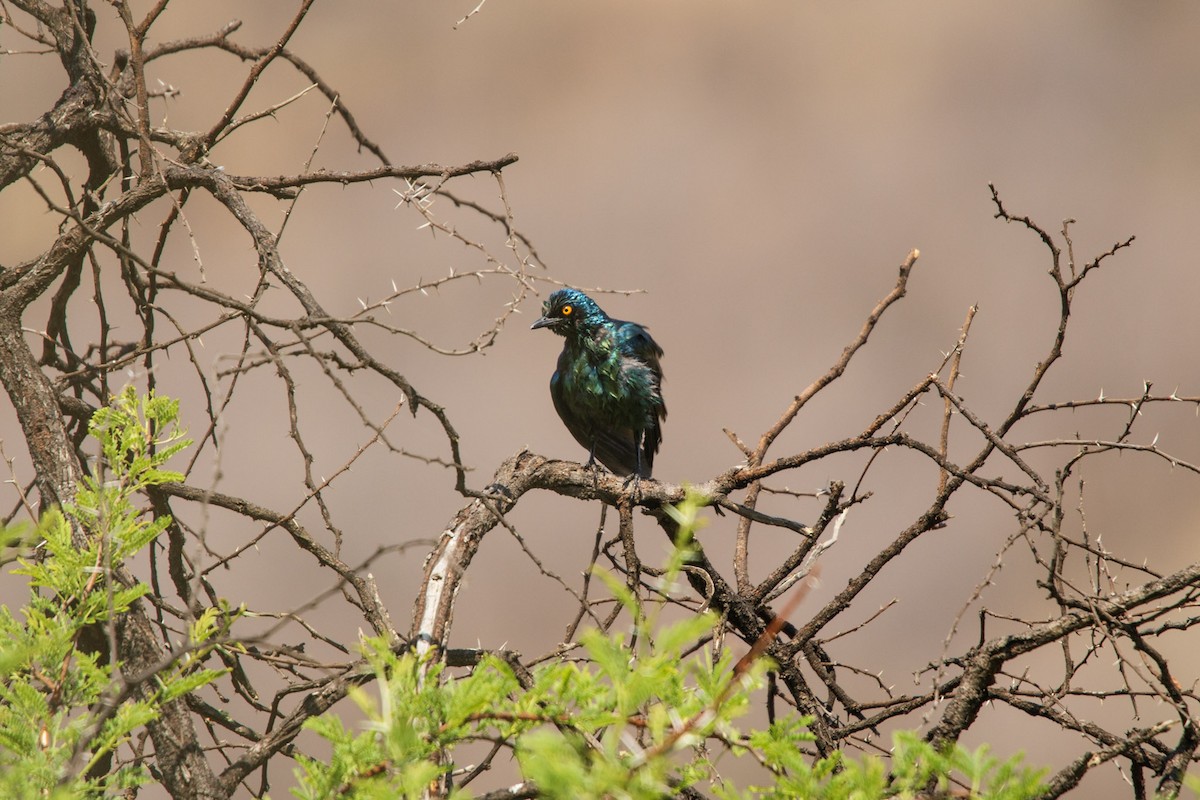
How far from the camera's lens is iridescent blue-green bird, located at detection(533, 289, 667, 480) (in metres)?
3.54

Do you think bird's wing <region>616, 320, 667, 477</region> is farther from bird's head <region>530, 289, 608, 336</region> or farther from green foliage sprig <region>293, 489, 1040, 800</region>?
green foliage sprig <region>293, 489, 1040, 800</region>

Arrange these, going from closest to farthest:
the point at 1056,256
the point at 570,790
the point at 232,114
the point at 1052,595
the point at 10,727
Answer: the point at 570,790 < the point at 10,727 < the point at 1052,595 < the point at 1056,256 < the point at 232,114

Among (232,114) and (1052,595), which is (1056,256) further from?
(232,114)

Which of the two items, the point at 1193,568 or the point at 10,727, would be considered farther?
the point at 1193,568

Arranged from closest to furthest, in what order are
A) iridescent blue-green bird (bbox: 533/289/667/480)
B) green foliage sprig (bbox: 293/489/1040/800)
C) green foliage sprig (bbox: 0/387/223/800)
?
green foliage sprig (bbox: 293/489/1040/800) < green foliage sprig (bbox: 0/387/223/800) < iridescent blue-green bird (bbox: 533/289/667/480)

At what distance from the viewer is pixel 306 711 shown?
5.43 feet

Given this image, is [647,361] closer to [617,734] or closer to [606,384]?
[606,384]

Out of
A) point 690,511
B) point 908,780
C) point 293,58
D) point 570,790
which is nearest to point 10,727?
point 570,790

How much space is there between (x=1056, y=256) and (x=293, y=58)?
194cm

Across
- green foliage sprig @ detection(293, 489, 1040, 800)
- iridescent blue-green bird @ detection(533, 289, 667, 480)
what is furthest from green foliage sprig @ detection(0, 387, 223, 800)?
iridescent blue-green bird @ detection(533, 289, 667, 480)

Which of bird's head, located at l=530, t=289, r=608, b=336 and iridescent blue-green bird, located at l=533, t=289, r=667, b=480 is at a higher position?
bird's head, located at l=530, t=289, r=608, b=336

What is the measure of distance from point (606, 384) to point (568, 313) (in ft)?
0.98

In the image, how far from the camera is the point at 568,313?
364cm

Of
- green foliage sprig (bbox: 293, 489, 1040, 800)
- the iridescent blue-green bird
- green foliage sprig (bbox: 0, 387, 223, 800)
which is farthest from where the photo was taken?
the iridescent blue-green bird
